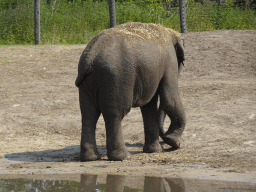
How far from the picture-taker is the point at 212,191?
3689mm

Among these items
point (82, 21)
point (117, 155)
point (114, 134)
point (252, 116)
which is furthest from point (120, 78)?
point (82, 21)

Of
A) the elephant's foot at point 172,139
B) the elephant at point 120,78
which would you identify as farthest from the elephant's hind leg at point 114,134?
the elephant's foot at point 172,139

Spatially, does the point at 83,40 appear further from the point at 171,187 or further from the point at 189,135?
the point at 171,187

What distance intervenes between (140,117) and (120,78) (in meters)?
3.09

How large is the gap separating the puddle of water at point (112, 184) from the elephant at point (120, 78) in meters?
0.94

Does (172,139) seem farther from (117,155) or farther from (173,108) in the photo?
(117,155)

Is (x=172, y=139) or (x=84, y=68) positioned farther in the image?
(x=172, y=139)

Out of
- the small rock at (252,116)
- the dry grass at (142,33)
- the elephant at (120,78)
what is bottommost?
the small rock at (252,116)

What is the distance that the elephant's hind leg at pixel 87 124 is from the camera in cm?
522

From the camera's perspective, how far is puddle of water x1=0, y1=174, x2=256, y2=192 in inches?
151

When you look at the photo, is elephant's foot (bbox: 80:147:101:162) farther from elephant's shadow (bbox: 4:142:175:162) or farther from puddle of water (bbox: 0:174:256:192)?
puddle of water (bbox: 0:174:256:192)

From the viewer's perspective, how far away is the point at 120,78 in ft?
16.5

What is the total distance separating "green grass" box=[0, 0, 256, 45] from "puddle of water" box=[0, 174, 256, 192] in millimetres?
12669

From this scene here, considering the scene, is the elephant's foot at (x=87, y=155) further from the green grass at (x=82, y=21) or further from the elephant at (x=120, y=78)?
the green grass at (x=82, y=21)
